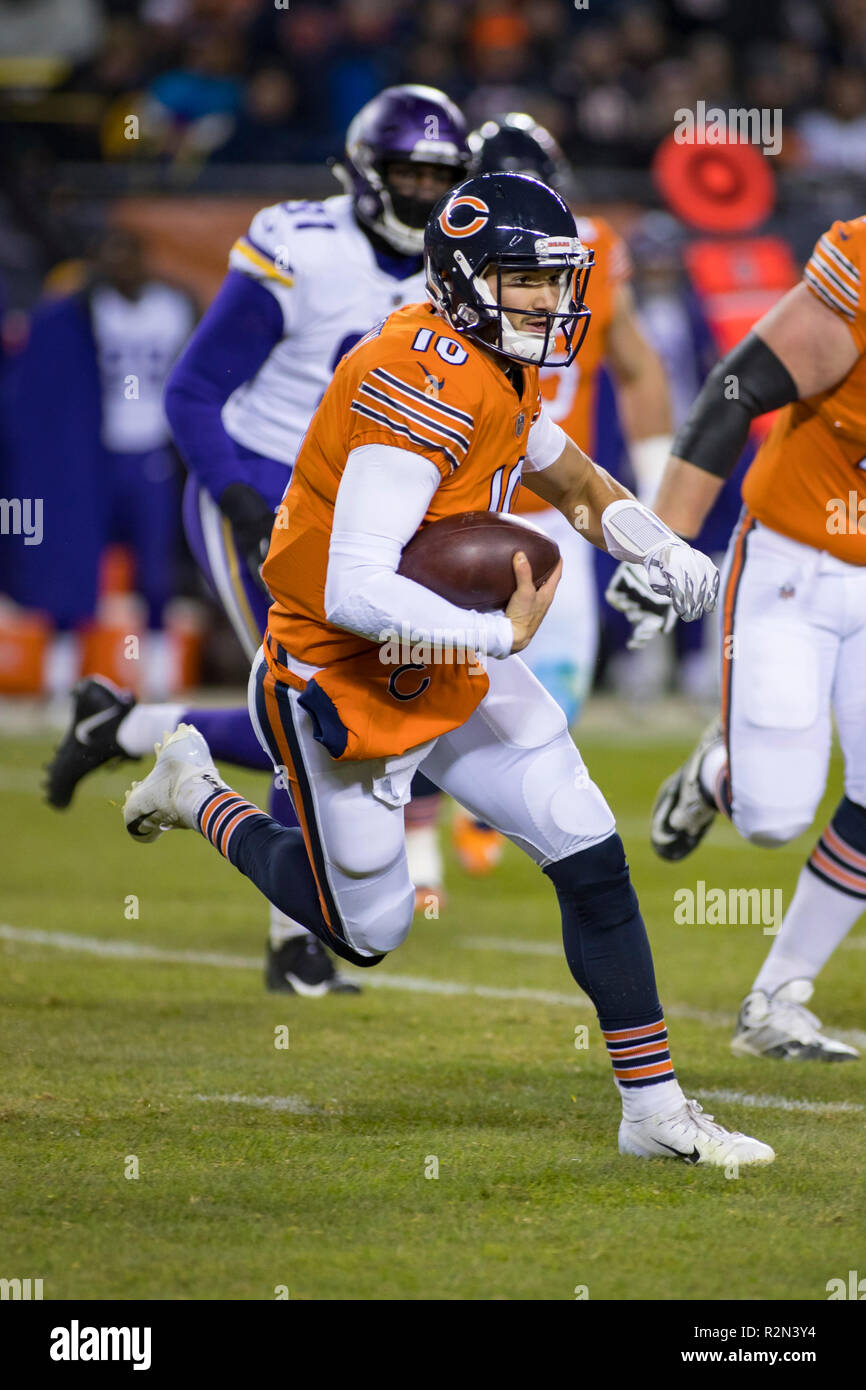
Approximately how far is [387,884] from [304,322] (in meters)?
1.70

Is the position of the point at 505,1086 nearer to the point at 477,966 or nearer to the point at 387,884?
the point at 387,884

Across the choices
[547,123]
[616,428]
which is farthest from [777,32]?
[616,428]

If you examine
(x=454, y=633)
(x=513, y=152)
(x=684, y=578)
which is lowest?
(x=454, y=633)

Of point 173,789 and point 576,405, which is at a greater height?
point 576,405

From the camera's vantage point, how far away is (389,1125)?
3.43 meters

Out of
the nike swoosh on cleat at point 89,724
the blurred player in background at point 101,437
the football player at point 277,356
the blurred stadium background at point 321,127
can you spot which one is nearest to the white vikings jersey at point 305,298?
the football player at point 277,356

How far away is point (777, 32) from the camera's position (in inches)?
524

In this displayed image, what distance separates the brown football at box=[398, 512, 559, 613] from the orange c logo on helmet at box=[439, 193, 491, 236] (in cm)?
45

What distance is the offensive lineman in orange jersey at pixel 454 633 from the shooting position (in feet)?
9.69

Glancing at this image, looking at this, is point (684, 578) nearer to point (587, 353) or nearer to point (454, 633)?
point (454, 633)

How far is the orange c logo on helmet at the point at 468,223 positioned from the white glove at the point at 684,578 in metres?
0.62

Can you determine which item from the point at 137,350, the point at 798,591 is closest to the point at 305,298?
the point at 798,591

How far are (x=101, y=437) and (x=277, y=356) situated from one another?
6.20m

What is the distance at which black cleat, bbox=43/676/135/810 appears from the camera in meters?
4.58
